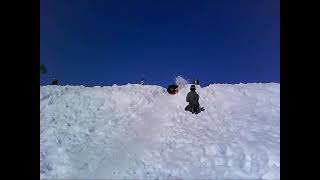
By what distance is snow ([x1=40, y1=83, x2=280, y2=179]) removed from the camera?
9.23 metres

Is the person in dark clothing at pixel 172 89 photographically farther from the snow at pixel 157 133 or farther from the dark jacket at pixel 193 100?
the dark jacket at pixel 193 100

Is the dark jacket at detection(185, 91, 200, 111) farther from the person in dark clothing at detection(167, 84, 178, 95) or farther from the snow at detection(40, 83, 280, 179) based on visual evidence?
the person in dark clothing at detection(167, 84, 178, 95)

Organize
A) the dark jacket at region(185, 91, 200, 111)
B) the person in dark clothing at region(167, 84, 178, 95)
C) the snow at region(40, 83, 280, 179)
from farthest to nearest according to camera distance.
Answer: the person in dark clothing at region(167, 84, 178, 95) → the dark jacket at region(185, 91, 200, 111) → the snow at region(40, 83, 280, 179)

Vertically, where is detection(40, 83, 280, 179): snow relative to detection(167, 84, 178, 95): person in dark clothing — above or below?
below

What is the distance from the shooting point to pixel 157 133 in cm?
1357

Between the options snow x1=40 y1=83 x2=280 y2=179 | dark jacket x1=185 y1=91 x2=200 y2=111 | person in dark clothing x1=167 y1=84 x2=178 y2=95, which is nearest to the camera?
snow x1=40 y1=83 x2=280 y2=179

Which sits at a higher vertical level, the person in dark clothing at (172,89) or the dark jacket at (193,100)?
the person in dark clothing at (172,89)

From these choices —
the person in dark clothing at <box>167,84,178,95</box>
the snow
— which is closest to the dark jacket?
the snow

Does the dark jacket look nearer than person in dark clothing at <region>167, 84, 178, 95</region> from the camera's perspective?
Yes

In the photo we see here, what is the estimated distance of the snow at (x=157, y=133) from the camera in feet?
30.3

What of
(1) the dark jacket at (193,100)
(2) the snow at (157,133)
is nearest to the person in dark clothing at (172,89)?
(2) the snow at (157,133)
